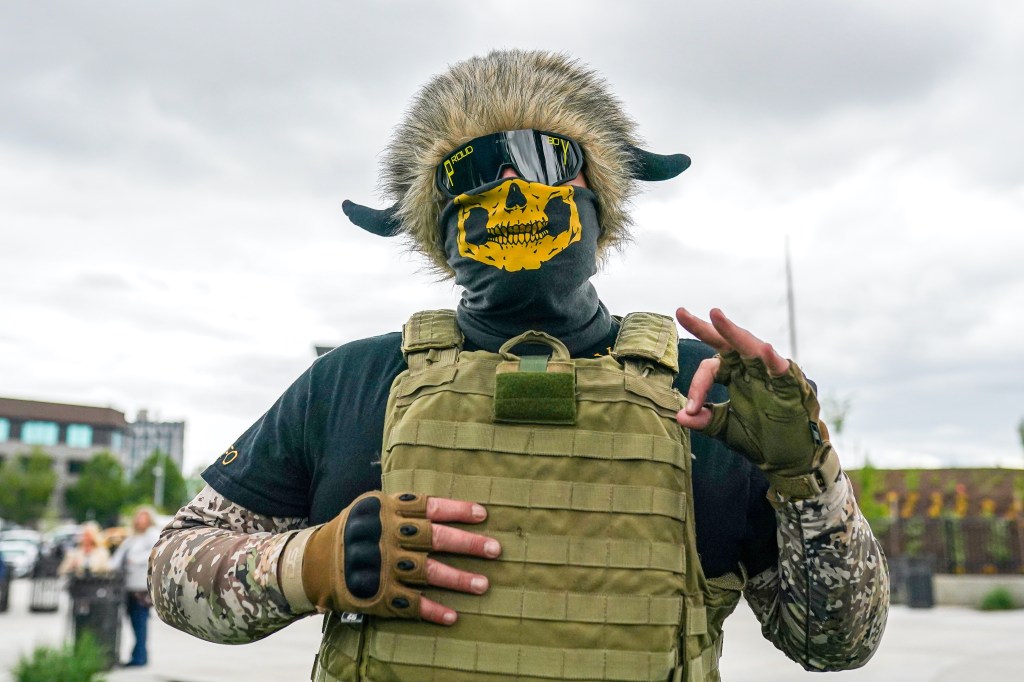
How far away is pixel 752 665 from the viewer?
8.97 meters

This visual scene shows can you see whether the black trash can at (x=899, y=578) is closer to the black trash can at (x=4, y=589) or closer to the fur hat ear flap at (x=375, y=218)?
the black trash can at (x=4, y=589)

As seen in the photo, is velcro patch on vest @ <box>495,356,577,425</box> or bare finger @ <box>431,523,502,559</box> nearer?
bare finger @ <box>431,523,502,559</box>

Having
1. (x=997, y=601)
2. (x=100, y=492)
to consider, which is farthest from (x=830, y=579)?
(x=100, y=492)

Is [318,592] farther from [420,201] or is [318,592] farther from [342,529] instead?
[420,201]

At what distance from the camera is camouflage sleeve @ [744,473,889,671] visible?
179 centimetres

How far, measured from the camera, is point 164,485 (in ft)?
214

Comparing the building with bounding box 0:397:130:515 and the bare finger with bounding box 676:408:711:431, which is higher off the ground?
the building with bounding box 0:397:130:515

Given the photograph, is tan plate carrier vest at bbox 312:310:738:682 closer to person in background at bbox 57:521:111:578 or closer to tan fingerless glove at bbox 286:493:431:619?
tan fingerless glove at bbox 286:493:431:619

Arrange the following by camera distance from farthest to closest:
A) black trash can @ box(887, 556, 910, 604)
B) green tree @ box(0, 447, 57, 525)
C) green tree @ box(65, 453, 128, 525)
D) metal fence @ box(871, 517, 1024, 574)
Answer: green tree @ box(65, 453, 128, 525)
green tree @ box(0, 447, 57, 525)
metal fence @ box(871, 517, 1024, 574)
black trash can @ box(887, 556, 910, 604)

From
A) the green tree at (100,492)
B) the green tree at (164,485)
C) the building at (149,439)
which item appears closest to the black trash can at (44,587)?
the green tree at (164,485)

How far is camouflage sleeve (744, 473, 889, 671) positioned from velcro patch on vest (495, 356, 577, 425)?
1.45 ft

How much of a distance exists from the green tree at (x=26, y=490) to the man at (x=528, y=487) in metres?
62.3

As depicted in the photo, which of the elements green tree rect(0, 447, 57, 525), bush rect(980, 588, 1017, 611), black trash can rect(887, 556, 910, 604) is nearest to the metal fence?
black trash can rect(887, 556, 910, 604)

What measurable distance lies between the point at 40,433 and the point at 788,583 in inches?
3058
